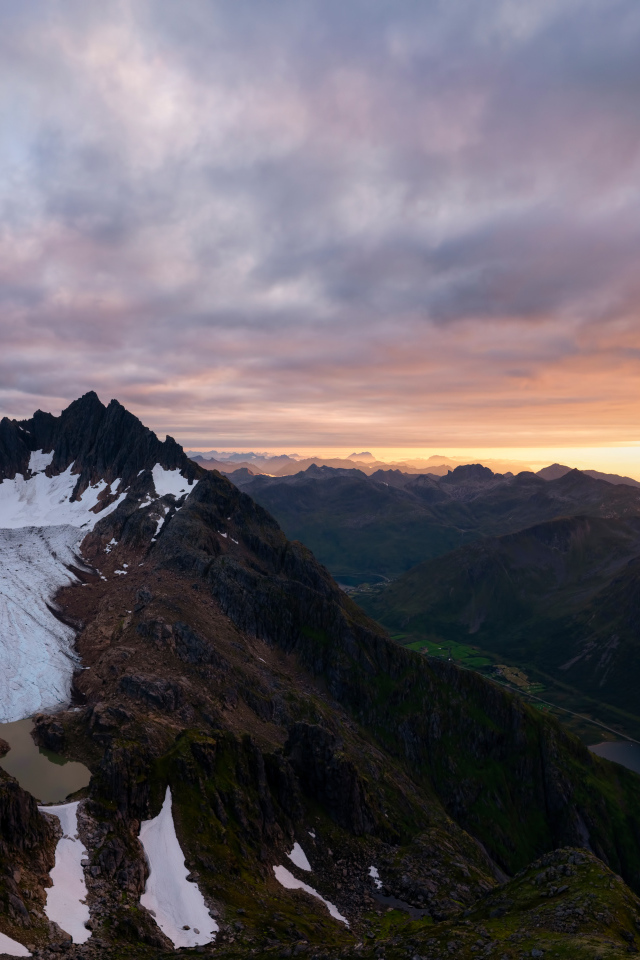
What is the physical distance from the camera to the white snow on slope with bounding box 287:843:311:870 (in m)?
92.2

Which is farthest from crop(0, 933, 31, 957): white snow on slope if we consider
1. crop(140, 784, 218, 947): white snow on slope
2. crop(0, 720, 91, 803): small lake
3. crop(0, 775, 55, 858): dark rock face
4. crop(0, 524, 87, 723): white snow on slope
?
crop(0, 524, 87, 723): white snow on slope

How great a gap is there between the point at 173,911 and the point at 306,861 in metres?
36.1

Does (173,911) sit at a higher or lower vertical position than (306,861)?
higher

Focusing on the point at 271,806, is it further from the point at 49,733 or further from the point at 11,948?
the point at 11,948

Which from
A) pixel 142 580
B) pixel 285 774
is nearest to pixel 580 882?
pixel 285 774

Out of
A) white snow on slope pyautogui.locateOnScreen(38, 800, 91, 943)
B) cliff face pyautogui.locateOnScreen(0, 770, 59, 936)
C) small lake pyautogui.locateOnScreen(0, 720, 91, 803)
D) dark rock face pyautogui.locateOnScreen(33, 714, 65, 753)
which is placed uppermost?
cliff face pyautogui.locateOnScreen(0, 770, 59, 936)

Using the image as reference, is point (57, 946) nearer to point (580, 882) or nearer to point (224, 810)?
point (224, 810)

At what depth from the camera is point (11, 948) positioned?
45.4 m

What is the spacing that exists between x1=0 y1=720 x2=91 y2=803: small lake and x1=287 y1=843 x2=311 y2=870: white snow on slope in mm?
38470

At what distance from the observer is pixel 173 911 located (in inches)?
2554

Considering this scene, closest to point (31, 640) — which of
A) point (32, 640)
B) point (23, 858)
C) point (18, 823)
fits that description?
point (32, 640)

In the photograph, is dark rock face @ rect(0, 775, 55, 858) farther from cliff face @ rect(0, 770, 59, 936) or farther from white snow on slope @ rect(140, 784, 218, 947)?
white snow on slope @ rect(140, 784, 218, 947)

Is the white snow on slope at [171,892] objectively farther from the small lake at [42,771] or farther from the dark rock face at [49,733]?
the dark rock face at [49,733]

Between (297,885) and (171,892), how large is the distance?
27.1 metres
